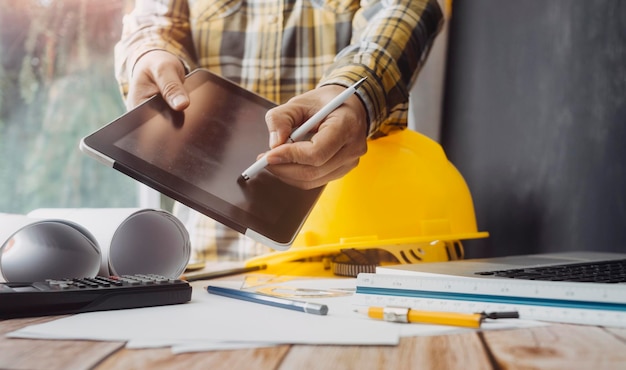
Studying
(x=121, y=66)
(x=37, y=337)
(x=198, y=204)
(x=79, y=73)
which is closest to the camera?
(x=37, y=337)

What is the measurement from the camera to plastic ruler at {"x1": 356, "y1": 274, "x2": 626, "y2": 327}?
1.57ft

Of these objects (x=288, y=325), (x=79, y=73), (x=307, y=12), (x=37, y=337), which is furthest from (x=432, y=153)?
(x=79, y=73)

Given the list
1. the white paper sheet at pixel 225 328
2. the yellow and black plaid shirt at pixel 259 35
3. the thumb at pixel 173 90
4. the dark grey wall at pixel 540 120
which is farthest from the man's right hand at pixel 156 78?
the dark grey wall at pixel 540 120

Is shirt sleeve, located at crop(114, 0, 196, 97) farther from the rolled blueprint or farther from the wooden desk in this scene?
the wooden desk

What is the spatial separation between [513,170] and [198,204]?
695 mm

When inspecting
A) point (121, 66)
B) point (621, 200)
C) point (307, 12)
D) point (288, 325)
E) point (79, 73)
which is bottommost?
point (288, 325)

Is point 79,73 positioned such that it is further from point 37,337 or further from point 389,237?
point 37,337

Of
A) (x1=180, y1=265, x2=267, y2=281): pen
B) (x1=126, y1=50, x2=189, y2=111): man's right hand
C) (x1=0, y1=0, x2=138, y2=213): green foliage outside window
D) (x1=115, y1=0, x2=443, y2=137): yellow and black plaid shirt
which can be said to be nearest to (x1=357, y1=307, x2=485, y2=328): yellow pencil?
(x1=180, y1=265, x2=267, y2=281): pen

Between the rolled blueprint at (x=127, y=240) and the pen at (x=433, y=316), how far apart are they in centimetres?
31

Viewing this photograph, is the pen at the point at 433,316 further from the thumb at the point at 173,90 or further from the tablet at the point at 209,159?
the thumb at the point at 173,90

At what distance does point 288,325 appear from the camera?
475 mm

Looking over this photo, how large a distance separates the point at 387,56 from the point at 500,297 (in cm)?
52

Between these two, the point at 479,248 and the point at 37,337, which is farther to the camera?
the point at 479,248

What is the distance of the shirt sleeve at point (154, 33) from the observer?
107cm
